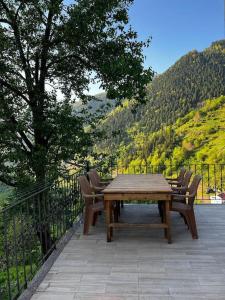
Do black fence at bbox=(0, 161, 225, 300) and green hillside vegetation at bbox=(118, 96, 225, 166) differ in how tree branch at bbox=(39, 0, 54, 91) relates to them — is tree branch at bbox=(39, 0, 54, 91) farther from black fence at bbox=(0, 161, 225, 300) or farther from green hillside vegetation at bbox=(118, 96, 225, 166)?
green hillside vegetation at bbox=(118, 96, 225, 166)

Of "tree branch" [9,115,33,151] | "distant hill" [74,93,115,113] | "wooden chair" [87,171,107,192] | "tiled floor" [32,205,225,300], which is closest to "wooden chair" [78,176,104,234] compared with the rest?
"tiled floor" [32,205,225,300]

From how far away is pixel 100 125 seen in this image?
9.71 m

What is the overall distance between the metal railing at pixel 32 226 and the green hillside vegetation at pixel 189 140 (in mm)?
20356

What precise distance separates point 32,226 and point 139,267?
121 cm

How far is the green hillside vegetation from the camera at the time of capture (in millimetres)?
29828

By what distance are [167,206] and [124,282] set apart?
1.54 meters

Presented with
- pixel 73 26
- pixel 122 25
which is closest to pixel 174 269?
pixel 73 26

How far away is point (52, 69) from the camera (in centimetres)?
966

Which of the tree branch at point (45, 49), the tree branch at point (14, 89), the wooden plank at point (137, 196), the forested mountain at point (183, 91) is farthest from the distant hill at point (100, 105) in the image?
the forested mountain at point (183, 91)

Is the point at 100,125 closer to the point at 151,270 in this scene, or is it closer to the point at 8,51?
the point at 8,51

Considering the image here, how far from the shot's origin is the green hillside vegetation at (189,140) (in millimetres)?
29828

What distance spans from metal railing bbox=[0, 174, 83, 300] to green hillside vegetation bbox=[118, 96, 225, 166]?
20356 mm

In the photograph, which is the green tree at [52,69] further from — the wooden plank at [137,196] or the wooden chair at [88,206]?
the wooden plank at [137,196]

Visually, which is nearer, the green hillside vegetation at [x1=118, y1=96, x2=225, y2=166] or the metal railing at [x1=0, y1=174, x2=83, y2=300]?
the metal railing at [x1=0, y1=174, x2=83, y2=300]
